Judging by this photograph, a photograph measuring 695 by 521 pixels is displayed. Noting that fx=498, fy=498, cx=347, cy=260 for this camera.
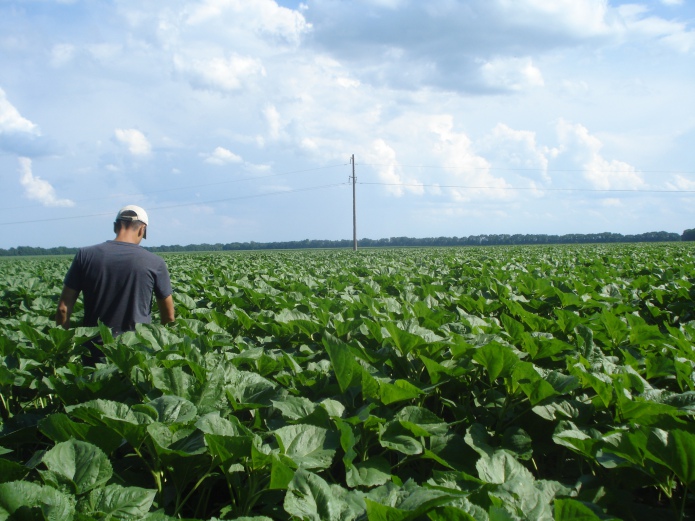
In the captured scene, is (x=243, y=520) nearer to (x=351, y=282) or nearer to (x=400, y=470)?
(x=400, y=470)

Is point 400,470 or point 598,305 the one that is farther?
point 598,305

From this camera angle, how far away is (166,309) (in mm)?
4680

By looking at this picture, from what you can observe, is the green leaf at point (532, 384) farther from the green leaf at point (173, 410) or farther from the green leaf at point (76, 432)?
the green leaf at point (76, 432)

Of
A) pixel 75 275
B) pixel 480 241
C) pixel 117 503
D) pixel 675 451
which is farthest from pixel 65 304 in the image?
pixel 480 241

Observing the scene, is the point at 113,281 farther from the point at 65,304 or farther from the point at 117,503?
the point at 117,503

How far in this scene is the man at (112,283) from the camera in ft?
14.4

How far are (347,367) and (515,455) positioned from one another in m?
0.76

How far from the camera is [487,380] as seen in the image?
2.62 meters

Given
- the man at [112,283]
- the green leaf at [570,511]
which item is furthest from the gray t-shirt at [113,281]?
the green leaf at [570,511]

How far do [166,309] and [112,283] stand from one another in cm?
53

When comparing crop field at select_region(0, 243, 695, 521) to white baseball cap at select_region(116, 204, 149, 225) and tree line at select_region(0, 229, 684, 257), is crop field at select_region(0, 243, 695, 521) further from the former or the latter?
Result: tree line at select_region(0, 229, 684, 257)

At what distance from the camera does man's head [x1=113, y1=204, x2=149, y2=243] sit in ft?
15.2

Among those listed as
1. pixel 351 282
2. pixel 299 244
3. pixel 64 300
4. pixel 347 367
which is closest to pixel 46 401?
pixel 64 300

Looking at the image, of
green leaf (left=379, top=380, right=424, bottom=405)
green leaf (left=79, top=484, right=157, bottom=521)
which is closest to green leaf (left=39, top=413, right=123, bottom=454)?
green leaf (left=79, top=484, right=157, bottom=521)
